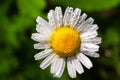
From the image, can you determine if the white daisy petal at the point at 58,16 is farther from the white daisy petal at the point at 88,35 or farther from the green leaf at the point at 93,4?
the green leaf at the point at 93,4

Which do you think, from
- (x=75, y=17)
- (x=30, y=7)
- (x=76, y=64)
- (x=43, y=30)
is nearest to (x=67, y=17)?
(x=75, y=17)

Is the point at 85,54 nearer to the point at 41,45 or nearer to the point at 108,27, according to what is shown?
the point at 41,45

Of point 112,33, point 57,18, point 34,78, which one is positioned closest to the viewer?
point 57,18

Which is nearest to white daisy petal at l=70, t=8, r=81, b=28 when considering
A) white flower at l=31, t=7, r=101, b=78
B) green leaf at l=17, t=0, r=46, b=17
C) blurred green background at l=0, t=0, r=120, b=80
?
white flower at l=31, t=7, r=101, b=78

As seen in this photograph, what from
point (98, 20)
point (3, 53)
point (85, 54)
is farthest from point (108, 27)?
point (85, 54)

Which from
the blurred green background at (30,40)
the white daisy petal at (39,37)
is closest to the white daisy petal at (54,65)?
the white daisy petal at (39,37)

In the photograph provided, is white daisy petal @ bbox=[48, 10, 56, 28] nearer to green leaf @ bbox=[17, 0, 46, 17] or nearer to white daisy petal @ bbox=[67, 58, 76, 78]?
white daisy petal @ bbox=[67, 58, 76, 78]

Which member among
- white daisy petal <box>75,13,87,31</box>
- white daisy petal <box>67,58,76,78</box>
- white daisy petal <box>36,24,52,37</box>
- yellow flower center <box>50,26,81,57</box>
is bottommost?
white daisy petal <box>67,58,76,78</box>
